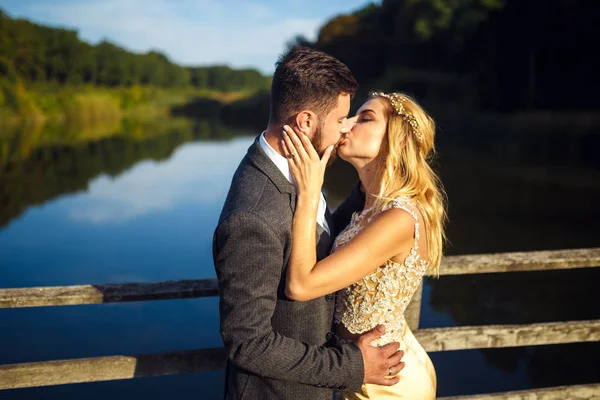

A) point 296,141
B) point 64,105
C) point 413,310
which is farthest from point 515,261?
point 64,105

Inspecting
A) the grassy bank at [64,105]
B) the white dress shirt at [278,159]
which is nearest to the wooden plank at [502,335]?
the white dress shirt at [278,159]

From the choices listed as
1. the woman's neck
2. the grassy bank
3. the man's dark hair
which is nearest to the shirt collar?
the man's dark hair

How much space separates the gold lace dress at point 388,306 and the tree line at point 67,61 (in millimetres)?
59946

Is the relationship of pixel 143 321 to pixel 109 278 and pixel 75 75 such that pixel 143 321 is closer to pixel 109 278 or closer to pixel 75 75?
pixel 109 278

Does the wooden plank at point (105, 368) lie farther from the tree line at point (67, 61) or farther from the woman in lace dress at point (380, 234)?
the tree line at point (67, 61)

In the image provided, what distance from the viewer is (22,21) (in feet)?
247

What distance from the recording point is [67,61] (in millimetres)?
79750

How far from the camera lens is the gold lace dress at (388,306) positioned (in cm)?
223

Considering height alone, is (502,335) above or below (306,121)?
below

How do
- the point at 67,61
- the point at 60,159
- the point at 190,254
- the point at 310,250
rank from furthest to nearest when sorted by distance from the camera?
the point at 67,61 < the point at 60,159 < the point at 190,254 < the point at 310,250

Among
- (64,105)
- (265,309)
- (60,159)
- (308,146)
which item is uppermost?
(308,146)

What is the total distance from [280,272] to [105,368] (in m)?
1.27

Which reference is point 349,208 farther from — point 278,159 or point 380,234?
point 278,159

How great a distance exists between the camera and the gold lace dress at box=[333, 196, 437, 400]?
2231 millimetres
